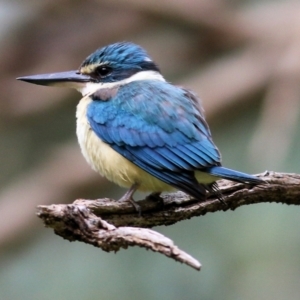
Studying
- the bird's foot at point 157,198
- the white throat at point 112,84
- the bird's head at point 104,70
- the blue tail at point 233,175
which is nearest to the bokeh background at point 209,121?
the white throat at point 112,84

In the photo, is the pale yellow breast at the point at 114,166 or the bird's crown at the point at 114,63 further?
the bird's crown at the point at 114,63

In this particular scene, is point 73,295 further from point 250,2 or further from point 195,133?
point 250,2

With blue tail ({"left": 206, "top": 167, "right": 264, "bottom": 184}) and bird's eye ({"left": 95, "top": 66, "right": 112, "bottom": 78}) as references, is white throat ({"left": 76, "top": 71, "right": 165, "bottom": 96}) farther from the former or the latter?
blue tail ({"left": 206, "top": 167, "right": 264, "bottom": 184})

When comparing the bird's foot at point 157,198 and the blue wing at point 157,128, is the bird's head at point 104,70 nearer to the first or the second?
the blue wing at point 157,128

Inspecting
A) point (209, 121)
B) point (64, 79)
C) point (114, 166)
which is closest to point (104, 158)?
point (114, 166)

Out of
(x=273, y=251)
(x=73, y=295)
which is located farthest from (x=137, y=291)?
(x=273, y=251)

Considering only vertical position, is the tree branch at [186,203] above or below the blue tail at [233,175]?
Result: below
